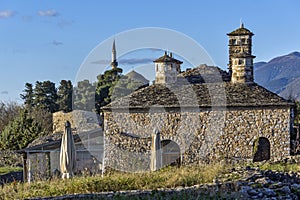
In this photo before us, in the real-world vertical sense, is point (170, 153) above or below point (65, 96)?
below

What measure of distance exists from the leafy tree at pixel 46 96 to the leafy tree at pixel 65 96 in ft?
1.59

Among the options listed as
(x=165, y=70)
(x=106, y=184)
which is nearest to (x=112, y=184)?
(x=106, y=184)

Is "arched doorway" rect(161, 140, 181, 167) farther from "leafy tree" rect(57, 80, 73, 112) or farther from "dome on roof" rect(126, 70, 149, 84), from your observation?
"leafy tree" rect(57, 80, 73, 112)

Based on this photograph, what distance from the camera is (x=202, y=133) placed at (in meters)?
26.7

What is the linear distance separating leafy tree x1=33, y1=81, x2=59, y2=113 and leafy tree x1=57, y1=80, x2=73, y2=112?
0.48m

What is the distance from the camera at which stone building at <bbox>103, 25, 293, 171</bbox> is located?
26.3 meters

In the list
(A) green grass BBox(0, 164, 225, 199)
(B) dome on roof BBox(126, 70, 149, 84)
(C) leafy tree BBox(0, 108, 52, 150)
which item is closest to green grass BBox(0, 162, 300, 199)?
(A) green grass BBox(0, 164, 225, 199)

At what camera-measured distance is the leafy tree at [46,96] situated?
5388 centimetres

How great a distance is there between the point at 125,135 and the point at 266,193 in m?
15.7

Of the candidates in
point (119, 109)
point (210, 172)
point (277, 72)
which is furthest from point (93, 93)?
point (277, 72)

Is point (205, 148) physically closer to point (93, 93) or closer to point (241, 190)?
point (241, 190)

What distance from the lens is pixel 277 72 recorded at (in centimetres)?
19925

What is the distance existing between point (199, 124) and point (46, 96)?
31173 millimetres

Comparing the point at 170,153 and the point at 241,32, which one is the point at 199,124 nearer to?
the point at 170,153
